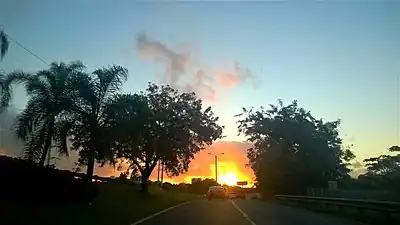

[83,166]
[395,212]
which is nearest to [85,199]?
[83,166]

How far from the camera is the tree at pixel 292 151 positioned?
59.6 m

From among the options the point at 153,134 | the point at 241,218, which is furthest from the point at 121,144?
the point at 241,218

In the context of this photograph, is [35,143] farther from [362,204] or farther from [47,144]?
[362,204]

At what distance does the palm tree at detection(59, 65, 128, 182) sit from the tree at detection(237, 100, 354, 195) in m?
34.5

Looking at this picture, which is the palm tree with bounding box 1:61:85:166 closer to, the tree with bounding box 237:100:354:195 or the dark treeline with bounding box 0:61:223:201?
the dark treeline with bounding box 0:61:223:201

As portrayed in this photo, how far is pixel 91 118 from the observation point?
1118 inches

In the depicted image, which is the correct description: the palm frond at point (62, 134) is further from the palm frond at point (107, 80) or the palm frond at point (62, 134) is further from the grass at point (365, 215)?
the grass at point (365, 215)

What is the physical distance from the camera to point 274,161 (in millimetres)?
62375

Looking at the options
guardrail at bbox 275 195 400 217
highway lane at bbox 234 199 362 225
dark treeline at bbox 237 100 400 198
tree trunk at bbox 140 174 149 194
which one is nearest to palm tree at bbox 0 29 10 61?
highway lane at bbox 234 199 362 225

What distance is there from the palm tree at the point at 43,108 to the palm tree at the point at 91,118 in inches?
23.7

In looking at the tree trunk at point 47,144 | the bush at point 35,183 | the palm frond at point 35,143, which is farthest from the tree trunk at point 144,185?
the bush at point 35,183

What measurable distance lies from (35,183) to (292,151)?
4542cm

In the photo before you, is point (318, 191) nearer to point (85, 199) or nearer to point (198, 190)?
point (85, 199)

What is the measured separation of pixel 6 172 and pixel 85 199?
5.49m
